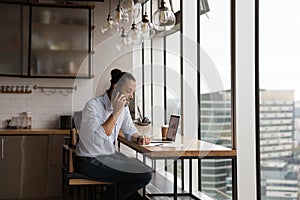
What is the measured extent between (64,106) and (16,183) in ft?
3.98

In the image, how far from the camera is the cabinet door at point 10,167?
5.55m

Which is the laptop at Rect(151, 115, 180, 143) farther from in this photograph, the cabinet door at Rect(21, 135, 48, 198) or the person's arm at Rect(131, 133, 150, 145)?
the cabinet door at Rect(21, 135, 48, 198)

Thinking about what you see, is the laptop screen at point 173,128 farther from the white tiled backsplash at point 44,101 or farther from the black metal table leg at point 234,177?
the white tiled backsplash at point 44,101

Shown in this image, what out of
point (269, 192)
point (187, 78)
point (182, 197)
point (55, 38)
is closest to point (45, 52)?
point (55, 38)

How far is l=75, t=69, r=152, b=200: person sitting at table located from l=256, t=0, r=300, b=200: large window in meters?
0.93

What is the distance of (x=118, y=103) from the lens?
138 inches

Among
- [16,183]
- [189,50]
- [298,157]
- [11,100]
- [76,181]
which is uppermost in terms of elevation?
[189,50]

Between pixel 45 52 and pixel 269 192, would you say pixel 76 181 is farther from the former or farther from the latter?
pixel 45 52

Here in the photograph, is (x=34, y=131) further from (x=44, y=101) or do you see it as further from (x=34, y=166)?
(x=44, y=101)

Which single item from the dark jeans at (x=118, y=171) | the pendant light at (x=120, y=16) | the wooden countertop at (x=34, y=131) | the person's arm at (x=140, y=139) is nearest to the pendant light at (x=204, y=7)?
the pendant light at (x=120, y=16)

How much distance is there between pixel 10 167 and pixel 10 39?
1.61 metres

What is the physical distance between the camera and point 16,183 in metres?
5.66

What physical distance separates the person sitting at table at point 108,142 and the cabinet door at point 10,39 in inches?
100

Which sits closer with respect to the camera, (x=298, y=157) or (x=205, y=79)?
(x=298, y=157)
